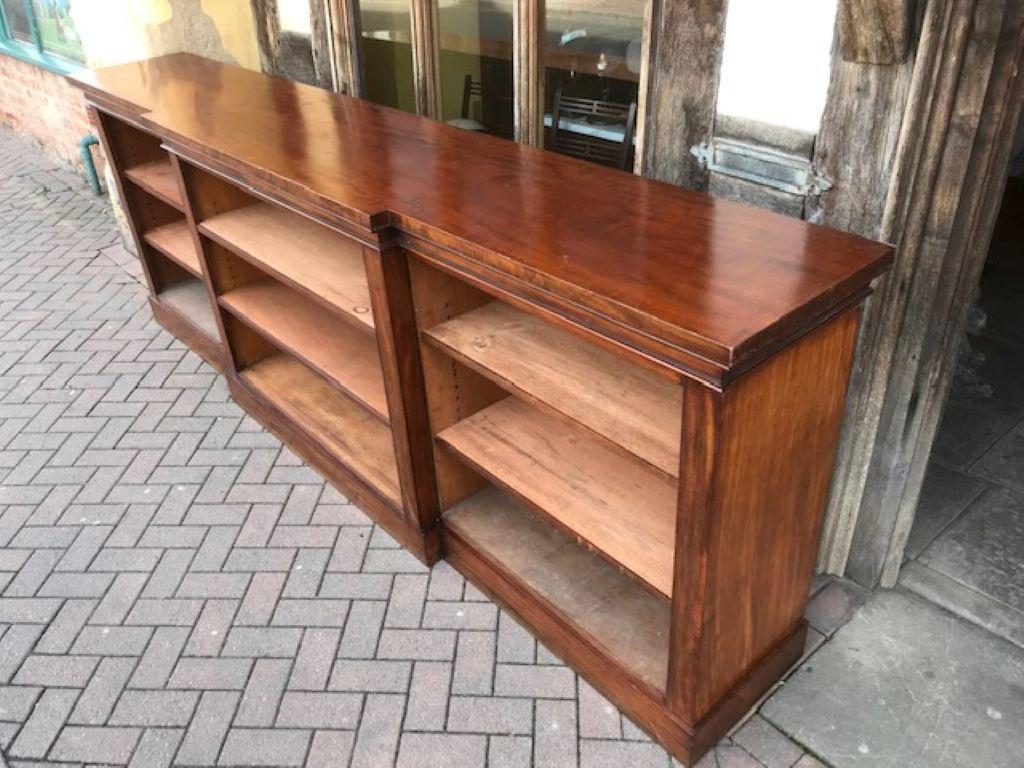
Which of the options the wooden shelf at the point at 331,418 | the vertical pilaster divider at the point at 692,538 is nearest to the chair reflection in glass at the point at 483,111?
the wooden shelf at the point at 331,418

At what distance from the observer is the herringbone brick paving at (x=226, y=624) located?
98.7 inches

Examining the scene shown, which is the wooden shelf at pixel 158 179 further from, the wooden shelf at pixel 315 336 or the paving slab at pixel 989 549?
Answer: the paving slab at pixel 989 549

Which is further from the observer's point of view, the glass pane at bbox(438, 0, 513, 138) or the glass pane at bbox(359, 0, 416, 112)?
the glass pane at bbox(359, 0, 416, 112)

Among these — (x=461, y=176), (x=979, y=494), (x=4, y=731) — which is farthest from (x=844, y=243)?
(x=4, y=731)

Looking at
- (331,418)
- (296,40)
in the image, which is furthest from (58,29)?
(331,418)

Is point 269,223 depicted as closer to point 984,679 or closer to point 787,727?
point 787,727

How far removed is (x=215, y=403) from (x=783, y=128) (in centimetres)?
298

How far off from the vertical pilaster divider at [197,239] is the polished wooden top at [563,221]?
0.19 meters

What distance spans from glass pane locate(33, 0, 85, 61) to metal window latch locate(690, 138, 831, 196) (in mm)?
5884

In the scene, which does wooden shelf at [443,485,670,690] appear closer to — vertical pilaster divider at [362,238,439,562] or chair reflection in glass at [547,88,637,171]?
vertical pilaster divider at [362,238,439,562]

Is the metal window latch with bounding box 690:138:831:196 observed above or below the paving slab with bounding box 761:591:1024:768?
above

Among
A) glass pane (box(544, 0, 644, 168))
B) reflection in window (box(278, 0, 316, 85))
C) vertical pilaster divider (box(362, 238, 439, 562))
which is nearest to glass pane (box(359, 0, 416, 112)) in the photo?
reflection in window (box(278, 0, 316, 85))

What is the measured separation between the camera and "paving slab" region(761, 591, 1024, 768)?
2.39 metres

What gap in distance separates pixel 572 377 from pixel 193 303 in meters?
2.98
